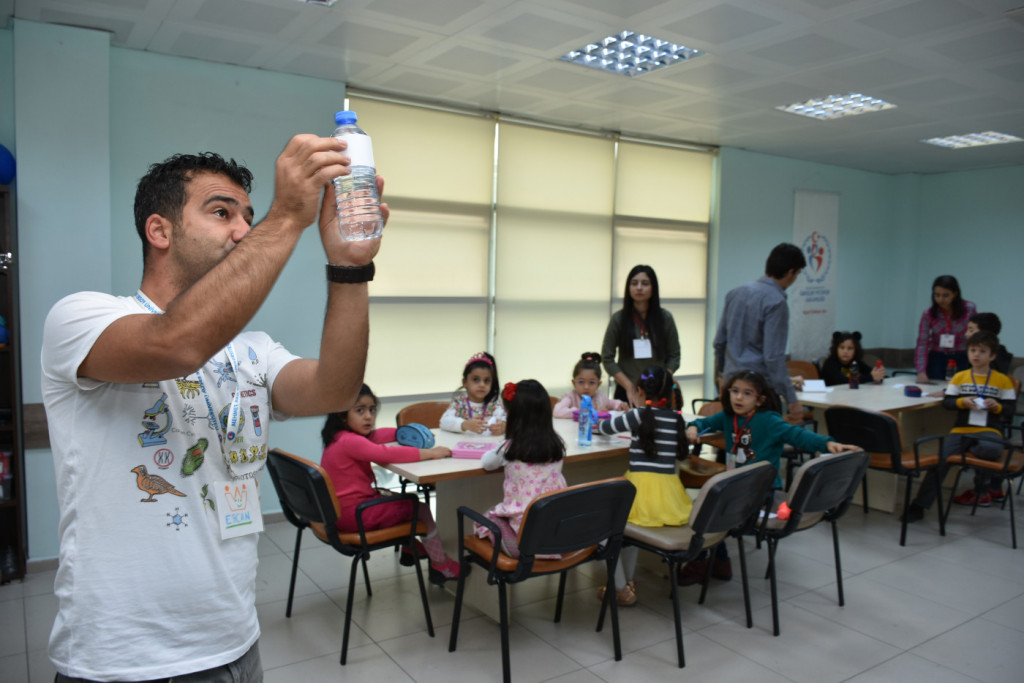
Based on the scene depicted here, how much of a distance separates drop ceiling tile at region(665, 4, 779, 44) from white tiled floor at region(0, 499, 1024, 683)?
A: 9.50 feet

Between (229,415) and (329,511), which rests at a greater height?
(229,415)

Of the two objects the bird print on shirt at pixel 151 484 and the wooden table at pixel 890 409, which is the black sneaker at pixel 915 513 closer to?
the wooden table at pixel 890 409

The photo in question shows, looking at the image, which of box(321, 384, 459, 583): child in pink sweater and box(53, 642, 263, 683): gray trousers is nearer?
box(53, 642, 263, 683): gray trousers

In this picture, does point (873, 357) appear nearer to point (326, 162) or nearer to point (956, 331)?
point (956, 331)

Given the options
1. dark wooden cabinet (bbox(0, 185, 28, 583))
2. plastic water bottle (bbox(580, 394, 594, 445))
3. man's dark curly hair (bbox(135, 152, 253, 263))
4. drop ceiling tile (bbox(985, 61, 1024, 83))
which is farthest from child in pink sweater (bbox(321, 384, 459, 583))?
drop ceiling tile (bbox(985, 61, 1024, 83))

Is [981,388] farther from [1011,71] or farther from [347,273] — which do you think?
[347,273]

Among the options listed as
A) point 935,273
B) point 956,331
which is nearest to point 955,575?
point 956,331

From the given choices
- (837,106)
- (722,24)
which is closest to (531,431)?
(722,24)

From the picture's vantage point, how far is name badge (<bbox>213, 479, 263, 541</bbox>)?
1.09m

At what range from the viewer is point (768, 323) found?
402 centimetres

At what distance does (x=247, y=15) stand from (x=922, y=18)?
11.1 feet

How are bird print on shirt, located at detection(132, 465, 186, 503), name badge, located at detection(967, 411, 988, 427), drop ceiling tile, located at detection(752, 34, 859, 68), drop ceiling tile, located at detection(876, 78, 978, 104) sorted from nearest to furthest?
bird print on shirt, located at detection(132, 465, 186, 503) < drop ceiling tile, located at detection(752, 34, 859, 68) < drop ceiling tile, located at detection(876, 78, 978, 104) < name badge, located at detection(967, 411, 988, 427)

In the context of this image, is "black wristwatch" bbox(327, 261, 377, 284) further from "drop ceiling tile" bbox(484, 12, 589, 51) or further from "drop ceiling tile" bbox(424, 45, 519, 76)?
"drop ceiling tile" bbox(424, 45, 519, 76)

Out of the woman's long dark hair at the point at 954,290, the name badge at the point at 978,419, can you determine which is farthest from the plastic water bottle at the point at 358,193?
the woman's long dark hair at the point at 954,290
